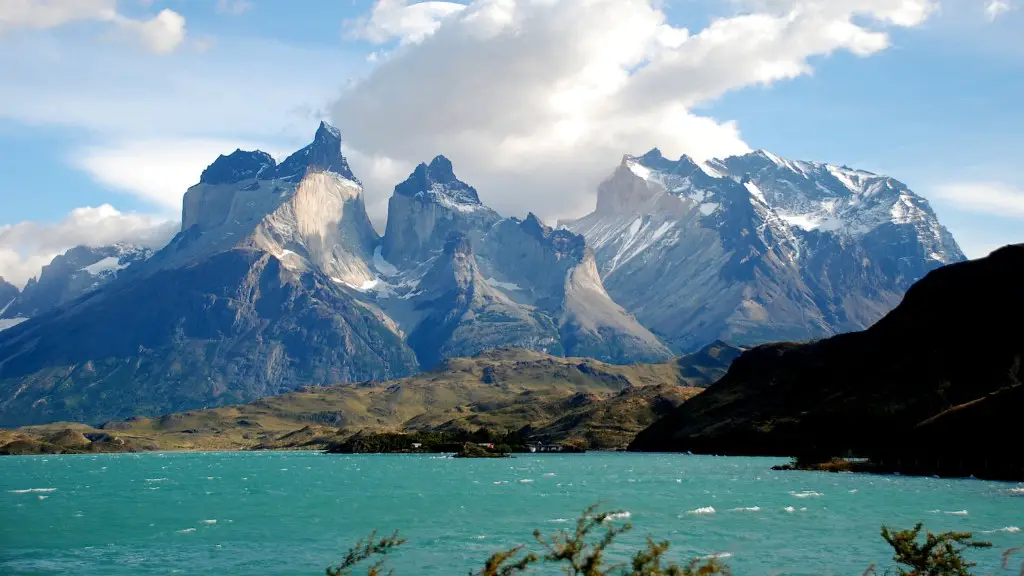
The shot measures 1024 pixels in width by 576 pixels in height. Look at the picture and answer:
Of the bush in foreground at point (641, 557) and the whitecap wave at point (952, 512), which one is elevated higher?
the bush in foreground at point (641, 557)

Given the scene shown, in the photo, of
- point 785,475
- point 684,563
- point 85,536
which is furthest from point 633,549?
point 785,475

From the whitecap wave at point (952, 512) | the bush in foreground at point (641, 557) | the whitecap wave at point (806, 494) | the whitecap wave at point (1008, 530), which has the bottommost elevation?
the whitecap wave at point (1008, 530)

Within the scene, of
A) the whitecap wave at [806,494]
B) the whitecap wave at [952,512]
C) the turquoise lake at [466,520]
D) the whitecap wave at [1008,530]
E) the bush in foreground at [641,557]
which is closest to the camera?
the bush in foreground at [641,557]

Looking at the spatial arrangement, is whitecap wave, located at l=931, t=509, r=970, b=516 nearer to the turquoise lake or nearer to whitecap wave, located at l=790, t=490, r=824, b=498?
the turquoise lake

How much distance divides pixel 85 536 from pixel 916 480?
12425 centimetres

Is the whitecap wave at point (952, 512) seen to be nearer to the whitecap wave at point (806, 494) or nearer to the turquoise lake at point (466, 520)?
the turquoise lake at point (466, 520)

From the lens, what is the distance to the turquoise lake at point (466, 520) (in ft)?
278

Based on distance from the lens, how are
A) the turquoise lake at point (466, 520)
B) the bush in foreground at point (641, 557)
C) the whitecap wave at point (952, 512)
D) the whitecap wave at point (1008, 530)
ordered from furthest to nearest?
the whitecap wave at point (952, 512) → the whitecap wave at point (1008, 530) → the turquoise lake at point (466, 520) → the bush in foreground at point (641, 557)

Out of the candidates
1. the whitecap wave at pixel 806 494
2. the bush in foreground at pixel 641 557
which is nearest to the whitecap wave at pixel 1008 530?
the whitecap wave at pixel 806 494

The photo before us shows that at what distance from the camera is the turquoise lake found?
84594 millimetres

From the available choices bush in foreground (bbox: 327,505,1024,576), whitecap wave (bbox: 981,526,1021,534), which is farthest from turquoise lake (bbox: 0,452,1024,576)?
bush in foreground (bbox: 327,505,1024,576)

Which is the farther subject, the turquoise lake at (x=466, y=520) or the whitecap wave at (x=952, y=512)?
the whitecap wave at (x=952, y=512)

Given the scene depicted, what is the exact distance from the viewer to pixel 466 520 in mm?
112750

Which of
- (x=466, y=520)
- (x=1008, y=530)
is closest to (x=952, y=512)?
(x=1008, y=530)
